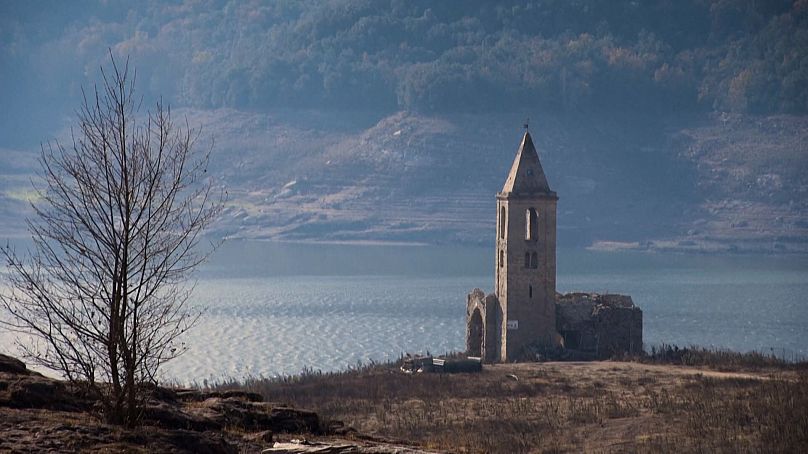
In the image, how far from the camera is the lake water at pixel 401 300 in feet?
185

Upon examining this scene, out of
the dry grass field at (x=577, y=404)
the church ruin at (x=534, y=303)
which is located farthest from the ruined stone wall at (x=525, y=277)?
the dry grass field at (x=577, y=404)

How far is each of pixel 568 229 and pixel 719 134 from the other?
3459cm

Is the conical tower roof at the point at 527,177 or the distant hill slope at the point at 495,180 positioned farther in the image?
the distant hill slope at the point at 495,180

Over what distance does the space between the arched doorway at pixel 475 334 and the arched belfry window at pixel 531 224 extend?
2.88m

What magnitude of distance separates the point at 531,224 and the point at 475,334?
3887 mm

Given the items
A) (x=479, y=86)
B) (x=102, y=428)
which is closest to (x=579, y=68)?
(x=479, y=86)

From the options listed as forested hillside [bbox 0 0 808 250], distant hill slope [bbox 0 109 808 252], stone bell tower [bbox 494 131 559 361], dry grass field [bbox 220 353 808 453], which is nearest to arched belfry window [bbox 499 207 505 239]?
stone bell tower [bbox 494 131 559 361]

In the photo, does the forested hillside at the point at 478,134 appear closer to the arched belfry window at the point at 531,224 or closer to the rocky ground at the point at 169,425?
the arched belfry window at the point at 531,224

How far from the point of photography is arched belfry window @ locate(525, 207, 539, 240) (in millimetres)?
44125

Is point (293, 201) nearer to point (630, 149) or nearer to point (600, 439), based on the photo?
point (630, 149)

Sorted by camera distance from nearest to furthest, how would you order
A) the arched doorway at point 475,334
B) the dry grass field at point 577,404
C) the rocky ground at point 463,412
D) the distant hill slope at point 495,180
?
1. the rocky ground at point 463,412
2. the dry grass field at point 577,404
3. the arched doorway at point 475,334
4. the distant hill slope at point 495,180

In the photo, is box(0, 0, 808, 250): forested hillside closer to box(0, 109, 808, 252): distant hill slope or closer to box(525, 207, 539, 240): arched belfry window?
box(0, 109, 808, 252): distant hill slope

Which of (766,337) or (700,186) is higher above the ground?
(700,186)

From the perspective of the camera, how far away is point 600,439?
25.5 m
